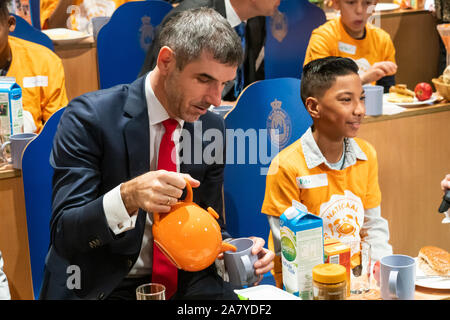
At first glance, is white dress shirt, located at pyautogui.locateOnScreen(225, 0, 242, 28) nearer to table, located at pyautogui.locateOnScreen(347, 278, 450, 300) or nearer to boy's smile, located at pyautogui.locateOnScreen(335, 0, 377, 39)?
boy's smile, located at pyautogui.locateOnScreen(335, 0, 377, 39)

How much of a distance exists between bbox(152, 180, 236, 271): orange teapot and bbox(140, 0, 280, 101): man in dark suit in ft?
4.34

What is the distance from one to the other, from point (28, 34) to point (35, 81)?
1.35ft

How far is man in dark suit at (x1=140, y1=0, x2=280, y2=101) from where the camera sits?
2951mm

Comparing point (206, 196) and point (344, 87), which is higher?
point (344, 87)

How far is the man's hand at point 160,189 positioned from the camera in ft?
4.64

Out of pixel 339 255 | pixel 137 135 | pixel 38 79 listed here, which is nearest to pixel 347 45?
pixel 38 79

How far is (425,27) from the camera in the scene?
462 centimetres

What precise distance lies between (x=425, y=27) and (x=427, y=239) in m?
2.17

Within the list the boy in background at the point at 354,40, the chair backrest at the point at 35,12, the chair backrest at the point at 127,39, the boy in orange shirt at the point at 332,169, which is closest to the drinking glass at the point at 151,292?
the boy in orange shirt at the point at 332,169

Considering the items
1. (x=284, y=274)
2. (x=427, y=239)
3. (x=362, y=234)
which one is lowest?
(x=427, y=239)

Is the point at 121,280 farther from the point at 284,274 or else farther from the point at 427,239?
the point at 427,239

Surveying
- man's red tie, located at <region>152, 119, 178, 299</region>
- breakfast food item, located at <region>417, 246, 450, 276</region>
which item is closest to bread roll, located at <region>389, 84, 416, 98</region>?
breakfast food item, located at <region>417, 246, 450, 276</region>

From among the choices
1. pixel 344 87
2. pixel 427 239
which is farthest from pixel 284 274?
pixel 427 239

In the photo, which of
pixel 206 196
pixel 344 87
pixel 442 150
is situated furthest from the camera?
pixel 442 150
